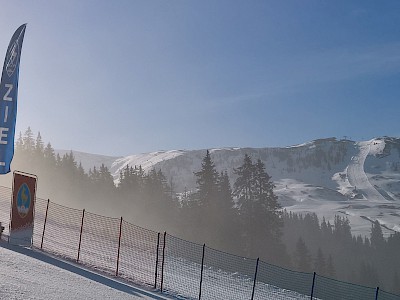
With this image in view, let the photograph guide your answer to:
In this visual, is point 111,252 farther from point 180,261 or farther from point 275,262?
point 275,262

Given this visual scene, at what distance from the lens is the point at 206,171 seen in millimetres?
55000

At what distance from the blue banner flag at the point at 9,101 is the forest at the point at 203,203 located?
117 feet

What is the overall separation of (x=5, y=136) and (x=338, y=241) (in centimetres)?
12916

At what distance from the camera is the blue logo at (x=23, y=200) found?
17.7 metres

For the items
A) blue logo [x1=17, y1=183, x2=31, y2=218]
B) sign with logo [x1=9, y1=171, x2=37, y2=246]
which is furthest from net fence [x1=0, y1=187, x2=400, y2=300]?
blue logo [x1=17, y1=183, x2=31, y2=218]

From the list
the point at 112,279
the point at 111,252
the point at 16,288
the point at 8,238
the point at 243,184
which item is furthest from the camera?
the point at 243,184

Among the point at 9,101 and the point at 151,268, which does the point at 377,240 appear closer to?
the point at 151,268

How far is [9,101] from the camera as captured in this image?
685 inches

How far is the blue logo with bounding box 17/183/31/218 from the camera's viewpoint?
58.0 ft

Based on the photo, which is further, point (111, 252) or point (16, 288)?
point (111, 252)

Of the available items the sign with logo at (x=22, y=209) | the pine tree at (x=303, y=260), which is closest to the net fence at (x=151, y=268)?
the sign with logo at (x=22, y=209)

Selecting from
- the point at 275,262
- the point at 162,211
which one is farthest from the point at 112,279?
the point at 162,211

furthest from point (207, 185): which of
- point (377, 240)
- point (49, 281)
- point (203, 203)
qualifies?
point (377, 240)

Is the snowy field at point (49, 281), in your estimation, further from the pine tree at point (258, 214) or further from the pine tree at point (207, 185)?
the pine tree at point (207, 185)
